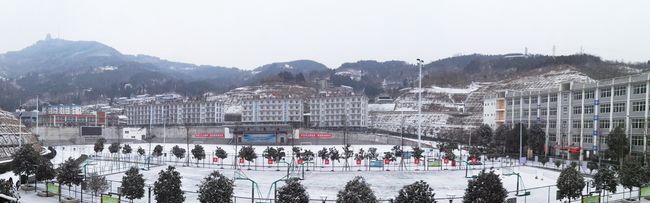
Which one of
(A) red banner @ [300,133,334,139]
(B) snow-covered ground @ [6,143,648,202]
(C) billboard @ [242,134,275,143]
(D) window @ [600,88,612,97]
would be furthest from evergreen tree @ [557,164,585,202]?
(A) red banner @ [300,133,334,139]

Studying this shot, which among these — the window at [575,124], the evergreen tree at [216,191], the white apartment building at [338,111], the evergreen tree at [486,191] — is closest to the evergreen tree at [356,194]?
the evergreen tree at [486,191]

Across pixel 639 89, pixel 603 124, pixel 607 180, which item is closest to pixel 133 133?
pixel 603 124

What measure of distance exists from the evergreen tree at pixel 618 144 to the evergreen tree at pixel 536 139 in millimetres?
13381

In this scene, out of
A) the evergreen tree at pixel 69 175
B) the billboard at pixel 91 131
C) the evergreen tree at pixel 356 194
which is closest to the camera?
the evergreen tree at pixel 356 194

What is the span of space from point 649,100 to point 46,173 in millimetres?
47838

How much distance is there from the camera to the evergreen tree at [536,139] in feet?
193

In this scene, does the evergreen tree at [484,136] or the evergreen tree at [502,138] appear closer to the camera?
the evergreen tree at [502,138]

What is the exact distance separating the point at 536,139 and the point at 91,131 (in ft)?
255

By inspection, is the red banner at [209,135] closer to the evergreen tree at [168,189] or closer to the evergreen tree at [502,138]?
the evergreen tree at [502,138]

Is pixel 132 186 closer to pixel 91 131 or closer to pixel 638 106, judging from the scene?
pixel 638 106

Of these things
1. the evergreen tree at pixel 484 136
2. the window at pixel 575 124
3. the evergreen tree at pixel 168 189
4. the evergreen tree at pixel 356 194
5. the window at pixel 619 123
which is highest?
the window at pixel 619 123

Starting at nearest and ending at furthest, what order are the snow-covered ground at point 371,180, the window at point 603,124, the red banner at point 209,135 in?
the snow-covered ground at point 371,180
the window at point 603,124
the red banner at point 209,135

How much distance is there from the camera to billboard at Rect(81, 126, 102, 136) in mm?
95000

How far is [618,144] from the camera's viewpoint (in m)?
44.5
